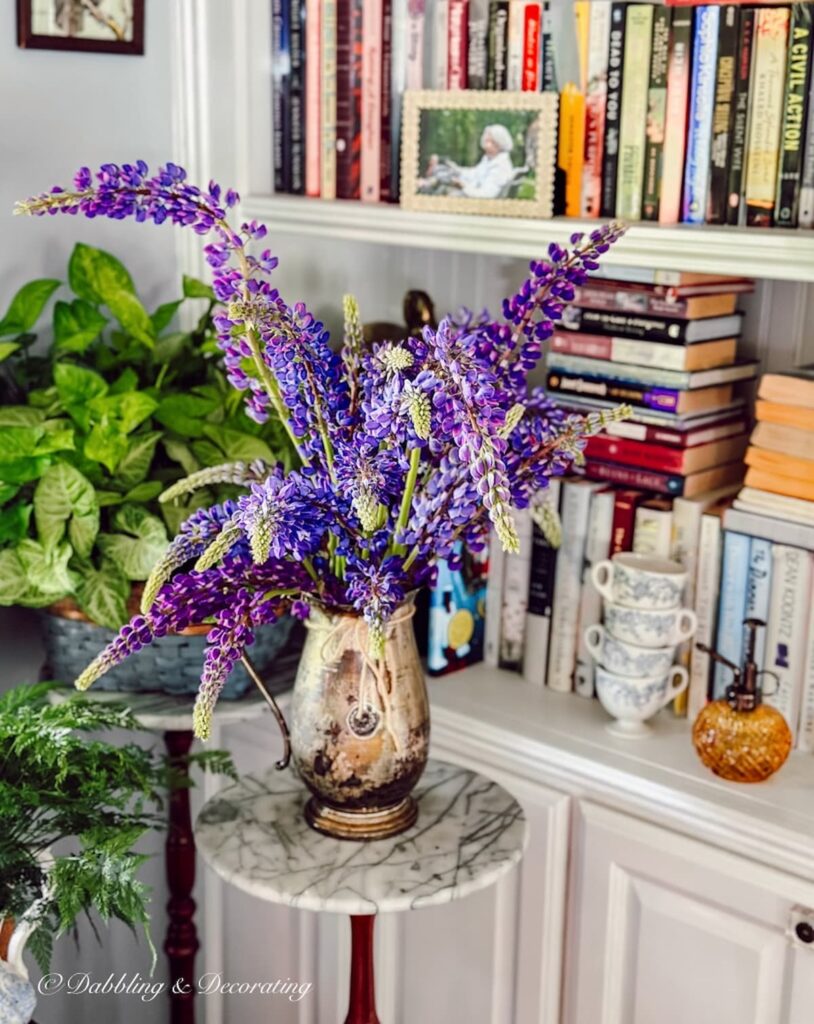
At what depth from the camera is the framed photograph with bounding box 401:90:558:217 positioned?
1.47 meters

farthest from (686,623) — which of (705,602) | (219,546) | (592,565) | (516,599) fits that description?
(219,546)

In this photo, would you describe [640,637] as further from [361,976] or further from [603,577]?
[361,976]

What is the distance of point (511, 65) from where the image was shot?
151 cm

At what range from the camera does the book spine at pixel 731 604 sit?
1503 millimetres

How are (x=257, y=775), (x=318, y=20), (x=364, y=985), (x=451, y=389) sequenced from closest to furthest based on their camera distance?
(x=451, y=389)
(x=364, y=985)
(x=257, y=775)
(x=318, y=20)

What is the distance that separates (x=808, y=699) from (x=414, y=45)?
888 millimetres

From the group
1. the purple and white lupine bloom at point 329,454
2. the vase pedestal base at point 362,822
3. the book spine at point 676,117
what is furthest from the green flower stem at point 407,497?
the book spine at point 676,117

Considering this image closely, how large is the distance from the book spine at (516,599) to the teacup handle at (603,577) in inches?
4.0

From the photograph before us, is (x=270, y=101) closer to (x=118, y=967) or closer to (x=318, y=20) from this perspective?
(x=318, y=20)

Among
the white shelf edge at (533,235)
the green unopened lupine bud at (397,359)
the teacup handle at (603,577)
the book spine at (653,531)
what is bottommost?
the teacup handle at (603,577)

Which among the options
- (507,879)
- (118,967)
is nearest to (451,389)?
(507,879)

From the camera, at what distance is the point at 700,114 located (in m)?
1.39

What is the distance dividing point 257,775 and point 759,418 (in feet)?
2.22

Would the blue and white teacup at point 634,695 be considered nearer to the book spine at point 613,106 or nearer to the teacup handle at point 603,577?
the teacup handle at point 603,577
